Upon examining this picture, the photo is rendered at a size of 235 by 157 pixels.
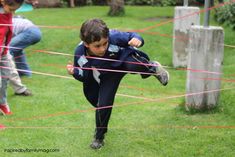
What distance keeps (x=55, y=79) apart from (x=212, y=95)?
3114mm

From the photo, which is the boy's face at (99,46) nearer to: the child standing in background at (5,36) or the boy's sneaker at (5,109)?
the child standing in background at (5,36)

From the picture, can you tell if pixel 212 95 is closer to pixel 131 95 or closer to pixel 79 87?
pixel 131 95

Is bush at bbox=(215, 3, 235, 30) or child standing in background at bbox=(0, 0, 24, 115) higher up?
child standing in background at bbox=(0, 0, 24, 115)

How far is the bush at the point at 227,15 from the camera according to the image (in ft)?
36.7

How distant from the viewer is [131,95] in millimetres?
6395

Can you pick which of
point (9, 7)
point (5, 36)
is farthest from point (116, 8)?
point (9, 7)

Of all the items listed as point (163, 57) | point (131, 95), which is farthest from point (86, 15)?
point (131, 95)

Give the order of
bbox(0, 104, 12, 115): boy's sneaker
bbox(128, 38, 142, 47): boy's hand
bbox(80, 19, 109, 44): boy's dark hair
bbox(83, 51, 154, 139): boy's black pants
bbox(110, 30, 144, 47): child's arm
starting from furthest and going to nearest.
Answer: bbox(0, 104, 12, 115): boy's sneaker
bbox(83, 51, 154, 139): boy's black pants
bbox(110, 30, 144, 47): child's arm
bbox(128, 38, 142, 47): boy's hand
bbox(80, 19, 109, 44): boy's dark hair

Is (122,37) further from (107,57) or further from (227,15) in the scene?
(227,15)

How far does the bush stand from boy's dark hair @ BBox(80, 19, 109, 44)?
25.4ft

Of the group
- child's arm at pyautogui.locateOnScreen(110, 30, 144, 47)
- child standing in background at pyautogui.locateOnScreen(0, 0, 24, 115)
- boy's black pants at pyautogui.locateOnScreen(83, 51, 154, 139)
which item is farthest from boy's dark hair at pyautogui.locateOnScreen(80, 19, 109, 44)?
child standing in background at pyautogui.locateOnScreen(0, 0, 24, 115)

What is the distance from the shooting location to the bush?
11180 mm

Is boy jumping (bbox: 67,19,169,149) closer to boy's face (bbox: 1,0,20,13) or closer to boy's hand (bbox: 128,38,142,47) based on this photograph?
boy's hand (bbox: 128,38,142,47)

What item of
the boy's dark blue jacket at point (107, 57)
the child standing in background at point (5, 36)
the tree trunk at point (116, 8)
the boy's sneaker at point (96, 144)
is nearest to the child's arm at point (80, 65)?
the boy's dark blue jacket at point (107, 57)
